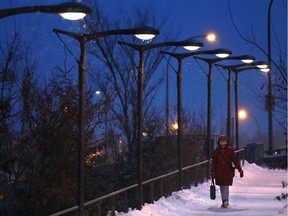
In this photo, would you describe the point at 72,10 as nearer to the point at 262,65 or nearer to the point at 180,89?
the point at 180,89

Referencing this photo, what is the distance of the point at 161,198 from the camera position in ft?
56.4

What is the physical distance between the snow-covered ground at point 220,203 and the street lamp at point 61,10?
18.2 feet

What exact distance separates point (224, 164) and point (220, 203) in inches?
56.8

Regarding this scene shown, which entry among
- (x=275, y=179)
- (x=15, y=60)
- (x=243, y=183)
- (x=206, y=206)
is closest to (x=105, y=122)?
(x=15, y=60)

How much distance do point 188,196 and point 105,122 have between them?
3256mm

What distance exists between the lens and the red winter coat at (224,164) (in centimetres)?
1678

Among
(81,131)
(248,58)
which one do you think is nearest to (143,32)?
(81,131)

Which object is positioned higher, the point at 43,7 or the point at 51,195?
the point at 43,7

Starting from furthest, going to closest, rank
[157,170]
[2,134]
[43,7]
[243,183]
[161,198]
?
[157,170] → [243,183] → [161,198] → [2,134] → [43,7]

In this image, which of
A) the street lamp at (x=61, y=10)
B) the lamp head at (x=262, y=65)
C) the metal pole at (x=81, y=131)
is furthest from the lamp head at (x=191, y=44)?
the lamp head at (x=262, y=65)

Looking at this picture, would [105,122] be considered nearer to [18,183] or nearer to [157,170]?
[18,183]

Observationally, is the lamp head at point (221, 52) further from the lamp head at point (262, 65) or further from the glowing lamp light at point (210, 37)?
the lamp head at point (262, 65)

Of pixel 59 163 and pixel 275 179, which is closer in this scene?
pixel 59 163

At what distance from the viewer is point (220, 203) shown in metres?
17.9
